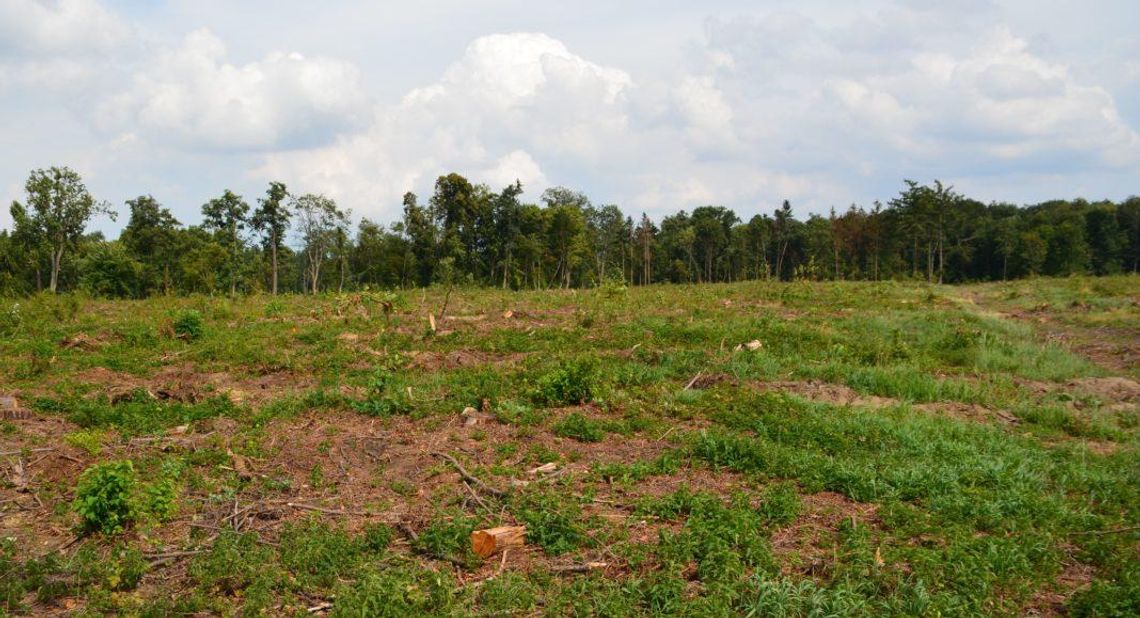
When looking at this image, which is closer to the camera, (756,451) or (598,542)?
(598,542)

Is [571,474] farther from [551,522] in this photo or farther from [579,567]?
[579,567]

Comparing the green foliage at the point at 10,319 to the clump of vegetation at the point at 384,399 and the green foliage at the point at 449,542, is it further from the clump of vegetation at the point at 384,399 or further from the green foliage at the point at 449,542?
the green foliage at the point at 449,542

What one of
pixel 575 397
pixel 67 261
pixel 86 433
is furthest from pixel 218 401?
pixel 67 261

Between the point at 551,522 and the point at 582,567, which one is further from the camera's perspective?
the point at 551,522

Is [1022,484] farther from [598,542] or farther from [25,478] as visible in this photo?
[25,478]

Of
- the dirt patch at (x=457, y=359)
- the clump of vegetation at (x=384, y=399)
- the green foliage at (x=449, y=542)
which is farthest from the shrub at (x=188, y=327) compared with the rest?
the green foliage at (x=449, y=542)

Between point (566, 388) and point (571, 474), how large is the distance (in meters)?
2.03

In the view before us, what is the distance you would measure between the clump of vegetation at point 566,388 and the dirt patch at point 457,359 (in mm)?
2026

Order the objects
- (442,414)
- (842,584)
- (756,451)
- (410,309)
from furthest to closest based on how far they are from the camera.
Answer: (410,309), (442,414), (756,451), (842,584)

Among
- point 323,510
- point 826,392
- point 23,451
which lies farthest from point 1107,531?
point 23,451

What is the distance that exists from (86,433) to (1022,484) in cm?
818

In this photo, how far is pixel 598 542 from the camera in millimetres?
4988

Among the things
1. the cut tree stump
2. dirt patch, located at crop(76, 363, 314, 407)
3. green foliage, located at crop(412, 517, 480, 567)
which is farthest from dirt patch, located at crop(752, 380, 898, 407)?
dirt patch, located at crop(76, 363, 314, 407)

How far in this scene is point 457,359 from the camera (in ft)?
33.8
